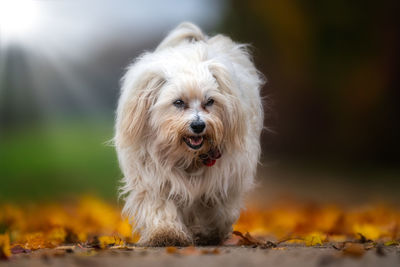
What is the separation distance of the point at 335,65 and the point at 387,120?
1595mm

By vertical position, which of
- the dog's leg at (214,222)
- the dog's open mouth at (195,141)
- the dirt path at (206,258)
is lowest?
the dirt path at (206,258)

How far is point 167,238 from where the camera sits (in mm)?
4973

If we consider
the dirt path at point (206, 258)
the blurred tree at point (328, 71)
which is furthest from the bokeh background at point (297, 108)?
the dirt path at point (206, 258)

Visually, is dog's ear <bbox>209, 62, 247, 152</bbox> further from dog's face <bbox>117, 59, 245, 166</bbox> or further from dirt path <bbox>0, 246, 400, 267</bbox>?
dirt path <bbox>0, 246, 400, 267</bbox>

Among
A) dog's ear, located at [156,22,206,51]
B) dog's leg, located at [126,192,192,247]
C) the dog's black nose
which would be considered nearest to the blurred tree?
dog's ear, located at [156,22,206,51]

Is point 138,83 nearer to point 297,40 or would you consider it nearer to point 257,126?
point 257,126

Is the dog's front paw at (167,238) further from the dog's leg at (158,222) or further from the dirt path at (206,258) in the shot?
the dirt path at (206,258)

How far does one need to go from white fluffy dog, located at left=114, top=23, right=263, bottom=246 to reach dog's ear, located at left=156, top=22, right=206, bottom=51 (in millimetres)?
493

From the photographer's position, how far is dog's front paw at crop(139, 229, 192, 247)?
4961mm

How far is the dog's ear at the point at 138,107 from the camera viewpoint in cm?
505

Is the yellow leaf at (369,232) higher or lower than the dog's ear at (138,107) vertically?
lower

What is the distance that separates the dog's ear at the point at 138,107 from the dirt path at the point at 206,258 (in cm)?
103

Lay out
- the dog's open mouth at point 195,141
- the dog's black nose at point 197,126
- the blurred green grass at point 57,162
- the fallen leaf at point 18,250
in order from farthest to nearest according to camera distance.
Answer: the blurred green grass at point 57,162, the dog's open mouth at point 195,141, the dog's black nose at point 197,126, the fallen leaf at point 18,250

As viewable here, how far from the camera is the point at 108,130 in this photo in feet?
59.7
